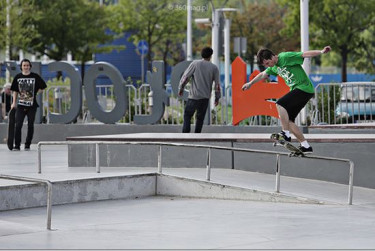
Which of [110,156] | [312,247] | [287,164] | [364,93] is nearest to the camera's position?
[312,247]

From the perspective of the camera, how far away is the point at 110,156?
53.1 feet

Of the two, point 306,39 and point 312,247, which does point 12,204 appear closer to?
point 312,247

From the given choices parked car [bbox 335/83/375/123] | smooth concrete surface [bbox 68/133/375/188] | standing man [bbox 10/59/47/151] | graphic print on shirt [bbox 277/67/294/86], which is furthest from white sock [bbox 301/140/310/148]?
standing man [bbox 10/59/47/151]

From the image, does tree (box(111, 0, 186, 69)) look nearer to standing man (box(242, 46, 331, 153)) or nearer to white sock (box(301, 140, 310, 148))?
standing man (box(242, 46, 331, 153))

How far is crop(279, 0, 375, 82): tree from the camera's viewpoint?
52.4m

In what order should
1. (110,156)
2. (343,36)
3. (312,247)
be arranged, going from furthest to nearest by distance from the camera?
(343,36), (110,156), (312,247)

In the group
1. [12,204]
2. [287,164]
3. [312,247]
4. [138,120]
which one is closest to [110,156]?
[287,164]

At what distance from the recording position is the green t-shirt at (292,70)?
13477 mm

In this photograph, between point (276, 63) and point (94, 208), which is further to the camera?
point (276, 63)

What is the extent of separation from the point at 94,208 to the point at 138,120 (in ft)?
32.1

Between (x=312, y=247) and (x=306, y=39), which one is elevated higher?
(x=306, y=39)

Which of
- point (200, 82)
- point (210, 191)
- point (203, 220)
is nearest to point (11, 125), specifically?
point (200, 82)

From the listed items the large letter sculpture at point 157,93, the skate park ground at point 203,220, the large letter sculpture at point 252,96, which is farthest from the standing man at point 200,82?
the large letter sculpture at point 157,93

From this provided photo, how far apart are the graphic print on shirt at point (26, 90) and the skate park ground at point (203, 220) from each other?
13.8ft
